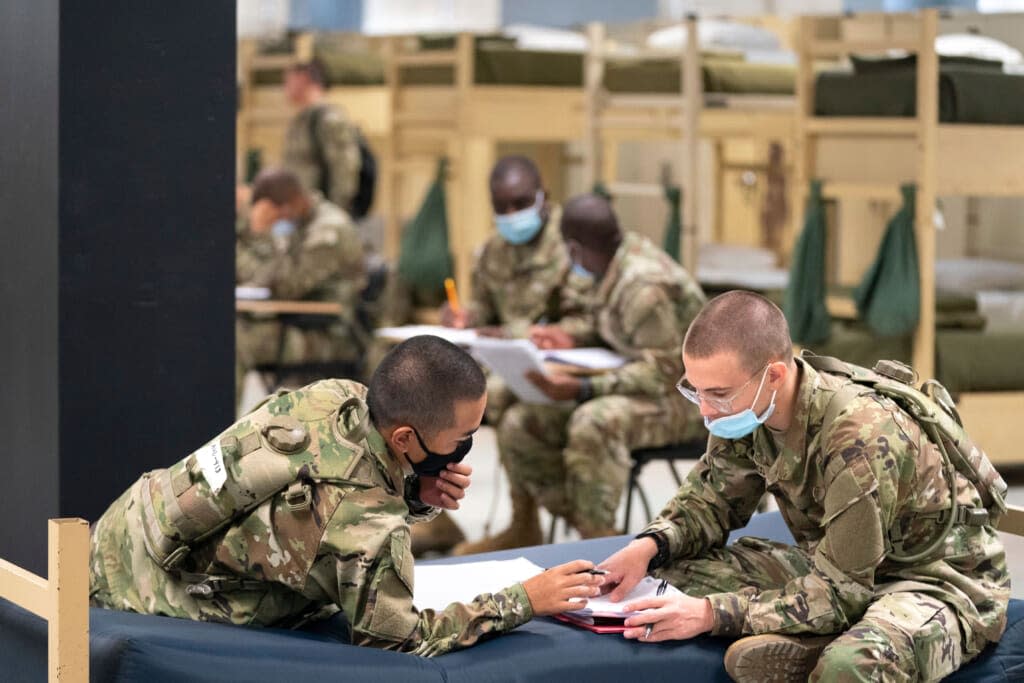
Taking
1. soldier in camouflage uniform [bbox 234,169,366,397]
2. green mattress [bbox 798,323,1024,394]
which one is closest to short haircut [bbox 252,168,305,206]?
soldier in camouflage uniform [bbox 234,169,366,397]

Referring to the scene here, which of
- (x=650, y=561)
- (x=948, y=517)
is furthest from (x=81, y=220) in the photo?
(x=948, y=517)

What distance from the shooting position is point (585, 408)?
5.21 m

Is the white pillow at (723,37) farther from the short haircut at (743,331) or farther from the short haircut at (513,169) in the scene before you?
the short haircut at (743,331)

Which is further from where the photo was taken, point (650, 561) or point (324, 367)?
point (324, 367)

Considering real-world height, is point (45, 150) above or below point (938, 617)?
above

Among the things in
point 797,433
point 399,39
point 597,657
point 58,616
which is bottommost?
point 597,657

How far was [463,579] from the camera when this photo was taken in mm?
3396

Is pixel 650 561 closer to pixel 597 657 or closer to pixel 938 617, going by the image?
pixel 597 657

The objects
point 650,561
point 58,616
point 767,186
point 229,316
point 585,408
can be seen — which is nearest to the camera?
point 58,616

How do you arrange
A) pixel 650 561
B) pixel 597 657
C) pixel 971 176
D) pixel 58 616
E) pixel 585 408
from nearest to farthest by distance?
pixel 58 616 → pixel 597 657 → pixel 650 561 → pixel 585 408 → pixel 971 176

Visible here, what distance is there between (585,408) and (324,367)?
8.21 feet

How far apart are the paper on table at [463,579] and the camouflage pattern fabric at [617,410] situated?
159cm

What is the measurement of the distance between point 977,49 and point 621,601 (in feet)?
14.0

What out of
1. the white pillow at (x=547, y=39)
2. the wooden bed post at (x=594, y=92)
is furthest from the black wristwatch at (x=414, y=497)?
the white pillow at (x=547, y=39)
